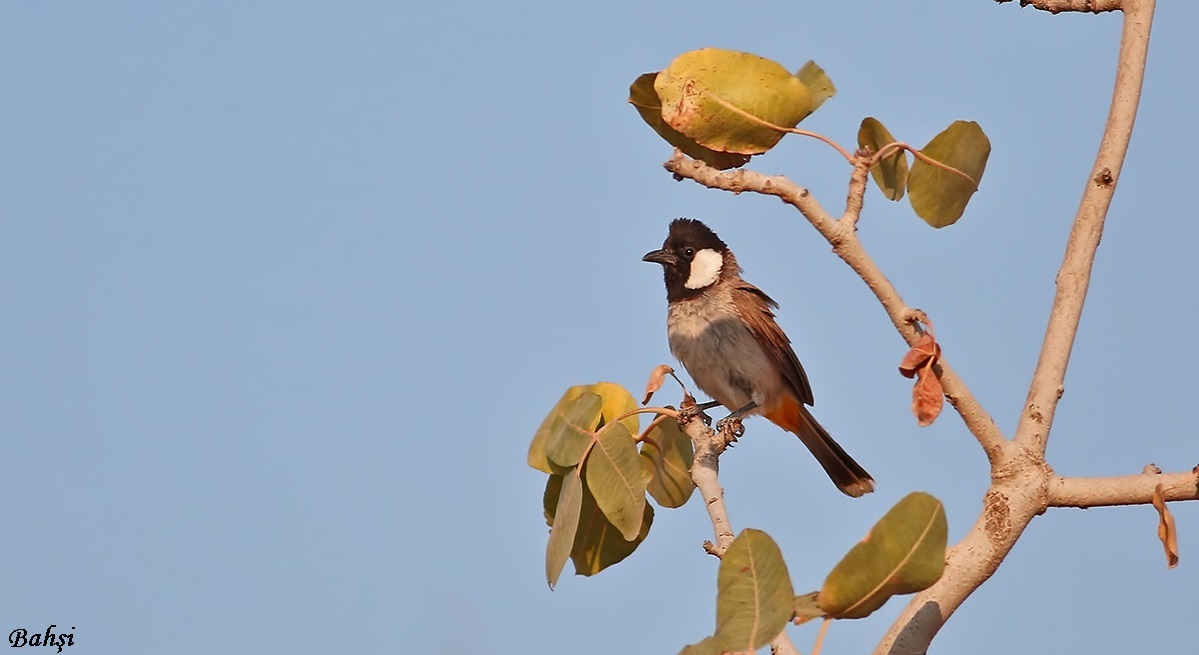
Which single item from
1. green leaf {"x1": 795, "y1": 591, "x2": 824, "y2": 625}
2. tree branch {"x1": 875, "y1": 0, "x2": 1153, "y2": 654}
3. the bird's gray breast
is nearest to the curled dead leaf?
tree branch {"x1": 875, "y1": 0, "x2": 1153, "y2": 654}

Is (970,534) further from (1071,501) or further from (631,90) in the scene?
(631,90)

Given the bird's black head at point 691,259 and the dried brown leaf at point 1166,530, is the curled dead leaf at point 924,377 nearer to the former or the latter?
the dried brown leaf at point 1166,530

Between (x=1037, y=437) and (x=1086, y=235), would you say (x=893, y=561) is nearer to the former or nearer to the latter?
(x=1037, y=437)

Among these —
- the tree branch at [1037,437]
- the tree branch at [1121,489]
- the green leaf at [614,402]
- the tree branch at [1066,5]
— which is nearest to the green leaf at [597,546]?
the green leaf at [614,402]

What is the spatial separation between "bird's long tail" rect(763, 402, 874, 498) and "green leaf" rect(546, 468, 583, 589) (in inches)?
126

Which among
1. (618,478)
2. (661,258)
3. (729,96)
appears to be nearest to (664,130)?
(729,96)

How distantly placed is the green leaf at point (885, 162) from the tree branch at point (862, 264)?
1.34 ft

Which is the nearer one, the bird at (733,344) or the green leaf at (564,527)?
the green leaf at (564,527)

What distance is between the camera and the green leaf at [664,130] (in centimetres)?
296

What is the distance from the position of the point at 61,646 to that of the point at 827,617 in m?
3.82

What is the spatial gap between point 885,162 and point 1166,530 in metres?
1.12

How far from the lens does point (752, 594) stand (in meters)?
2.21

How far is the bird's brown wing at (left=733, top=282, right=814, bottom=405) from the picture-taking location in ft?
19.8

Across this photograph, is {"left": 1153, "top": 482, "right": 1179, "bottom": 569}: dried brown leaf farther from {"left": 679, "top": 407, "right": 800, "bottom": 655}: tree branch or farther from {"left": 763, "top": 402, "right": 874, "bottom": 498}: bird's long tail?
{"left": 763, "top": 402, "right": 874, "bottom": 498}: bird's long tail
